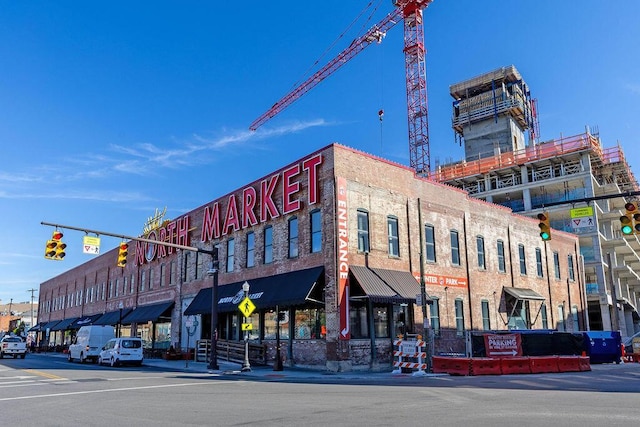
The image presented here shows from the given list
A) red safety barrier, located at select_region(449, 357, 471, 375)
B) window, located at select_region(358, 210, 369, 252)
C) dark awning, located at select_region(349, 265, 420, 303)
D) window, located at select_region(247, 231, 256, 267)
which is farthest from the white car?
red safety barrier, located at select_region(449, 357, 471, 375)

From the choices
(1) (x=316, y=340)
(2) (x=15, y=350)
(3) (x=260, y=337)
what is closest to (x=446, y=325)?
(1) (x=316, y=340)

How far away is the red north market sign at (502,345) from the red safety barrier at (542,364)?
2.50 metres

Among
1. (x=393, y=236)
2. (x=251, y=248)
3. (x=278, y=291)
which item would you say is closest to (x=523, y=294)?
(x=393, y=236)

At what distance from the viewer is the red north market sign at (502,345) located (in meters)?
23.9

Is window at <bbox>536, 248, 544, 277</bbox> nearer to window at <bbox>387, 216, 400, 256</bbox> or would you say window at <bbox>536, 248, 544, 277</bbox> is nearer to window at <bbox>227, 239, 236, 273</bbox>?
window at <bbox>387, 216, 400, 256</bbox>

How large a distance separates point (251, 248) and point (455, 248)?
473 inches

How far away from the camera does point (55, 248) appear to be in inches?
851

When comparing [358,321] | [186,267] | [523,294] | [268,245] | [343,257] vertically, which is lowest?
[358,321]

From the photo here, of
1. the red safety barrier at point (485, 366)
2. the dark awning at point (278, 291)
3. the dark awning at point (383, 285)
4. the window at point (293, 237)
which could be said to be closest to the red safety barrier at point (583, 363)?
the red safety barrier at point (485, 366)

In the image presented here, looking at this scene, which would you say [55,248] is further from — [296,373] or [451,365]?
[451,365]

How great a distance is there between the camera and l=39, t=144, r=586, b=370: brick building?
24.5 meters

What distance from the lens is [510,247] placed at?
35.5 meters

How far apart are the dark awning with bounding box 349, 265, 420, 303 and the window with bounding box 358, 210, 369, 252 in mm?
1128

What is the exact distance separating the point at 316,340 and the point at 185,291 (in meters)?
15.8
